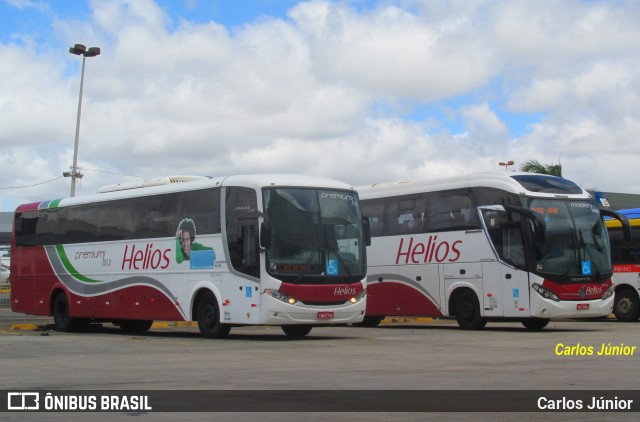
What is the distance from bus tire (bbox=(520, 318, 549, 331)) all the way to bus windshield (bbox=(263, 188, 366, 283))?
235 inches

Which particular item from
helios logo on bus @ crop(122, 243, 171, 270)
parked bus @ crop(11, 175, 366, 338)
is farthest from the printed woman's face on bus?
helios logo on bus @ crop(122, 243, 171, 270)

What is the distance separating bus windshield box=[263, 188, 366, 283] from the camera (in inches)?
767

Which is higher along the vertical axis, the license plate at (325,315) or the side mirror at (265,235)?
the side mirror at (265,235)

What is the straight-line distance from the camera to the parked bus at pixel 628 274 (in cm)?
2809

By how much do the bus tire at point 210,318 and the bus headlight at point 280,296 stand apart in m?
1.80

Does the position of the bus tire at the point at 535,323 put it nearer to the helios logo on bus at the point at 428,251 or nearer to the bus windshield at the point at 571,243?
the bus windshield at the point at 571,243

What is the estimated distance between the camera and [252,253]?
19766 millimetres

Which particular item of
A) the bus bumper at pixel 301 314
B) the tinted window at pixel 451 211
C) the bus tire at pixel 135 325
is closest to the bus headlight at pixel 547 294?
the tinted window at pixel 451 211

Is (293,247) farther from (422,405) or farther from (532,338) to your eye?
(422,405)

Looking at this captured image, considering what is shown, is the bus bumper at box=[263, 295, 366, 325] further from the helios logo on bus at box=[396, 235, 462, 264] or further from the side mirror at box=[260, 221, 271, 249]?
the helios logo on bus at box=[396, 235, 462, 264]

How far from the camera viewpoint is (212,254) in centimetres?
2077

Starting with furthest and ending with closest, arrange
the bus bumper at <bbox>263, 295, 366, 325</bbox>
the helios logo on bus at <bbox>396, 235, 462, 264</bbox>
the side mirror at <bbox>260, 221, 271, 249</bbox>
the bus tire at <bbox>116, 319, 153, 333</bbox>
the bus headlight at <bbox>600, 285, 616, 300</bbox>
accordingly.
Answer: the bus tire at <bbox>116, 319, 153, 333</bbox>, the helios logo on bus at <bbox>396, 235, 462, 264</bbox>, the bus headlight at <bbox>600, 285, 616, 300</bbox>, the bus bumper at <bbox>263, 295, 366, 325</bbox>, the side mirror at <bbox>260, 221, 271, 249</bbox>

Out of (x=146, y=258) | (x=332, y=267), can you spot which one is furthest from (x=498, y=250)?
(x=146, y=258)

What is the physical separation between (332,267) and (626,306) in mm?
12138
